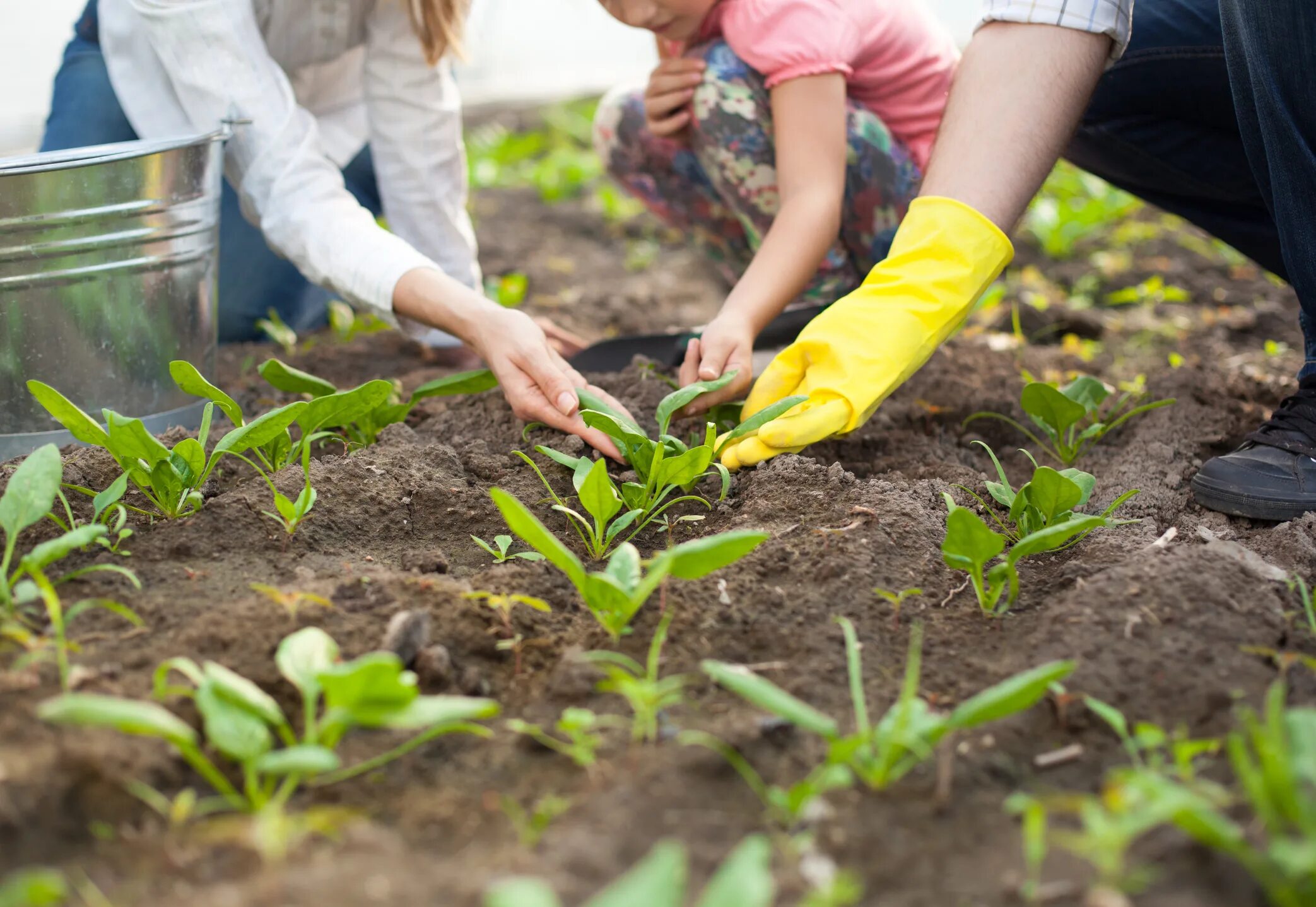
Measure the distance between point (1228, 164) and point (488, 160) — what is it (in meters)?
2.70

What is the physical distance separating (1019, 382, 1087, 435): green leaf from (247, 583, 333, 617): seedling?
984 millimetres

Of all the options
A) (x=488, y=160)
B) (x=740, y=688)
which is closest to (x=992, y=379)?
(x=740, y=688)

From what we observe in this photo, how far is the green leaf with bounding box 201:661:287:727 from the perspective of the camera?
811 mm

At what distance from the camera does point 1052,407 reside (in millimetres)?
1560

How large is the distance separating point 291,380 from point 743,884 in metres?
1.16

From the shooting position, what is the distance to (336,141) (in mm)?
2289

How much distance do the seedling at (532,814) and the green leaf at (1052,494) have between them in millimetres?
639

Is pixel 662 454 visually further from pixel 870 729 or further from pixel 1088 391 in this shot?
pixel 1088 391

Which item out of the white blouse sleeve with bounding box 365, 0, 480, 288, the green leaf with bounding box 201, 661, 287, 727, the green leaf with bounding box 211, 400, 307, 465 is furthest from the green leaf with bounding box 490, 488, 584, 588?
the white blouse sleeve with bounding box 365, 0, 480, 288

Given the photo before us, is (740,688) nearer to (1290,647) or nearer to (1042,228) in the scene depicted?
(1290,647)

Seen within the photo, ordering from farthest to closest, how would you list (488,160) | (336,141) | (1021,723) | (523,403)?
(488,160) → (336,141) → (523,403) → (1021,723)

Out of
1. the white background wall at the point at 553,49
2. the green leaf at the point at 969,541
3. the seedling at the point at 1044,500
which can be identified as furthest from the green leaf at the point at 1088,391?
the white background wall at the point at 553,49

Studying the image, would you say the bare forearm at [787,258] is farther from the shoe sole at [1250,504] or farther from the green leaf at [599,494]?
the shoe sole at [1250,504]

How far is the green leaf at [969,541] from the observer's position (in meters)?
1.04
